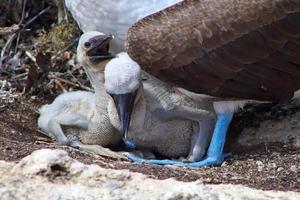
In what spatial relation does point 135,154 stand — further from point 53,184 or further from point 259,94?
point 53,184

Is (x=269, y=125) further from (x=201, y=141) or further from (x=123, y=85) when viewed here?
(x=123, y=85)

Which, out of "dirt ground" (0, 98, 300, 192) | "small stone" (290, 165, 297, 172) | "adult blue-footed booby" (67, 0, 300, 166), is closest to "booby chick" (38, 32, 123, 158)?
"dirt ground" (0, 98, 300, 192)

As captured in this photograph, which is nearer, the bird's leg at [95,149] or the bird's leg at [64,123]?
the bird's leg at [95,149]

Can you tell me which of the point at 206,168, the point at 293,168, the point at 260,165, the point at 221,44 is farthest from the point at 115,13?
the point at 293,168

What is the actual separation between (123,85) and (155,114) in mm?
390

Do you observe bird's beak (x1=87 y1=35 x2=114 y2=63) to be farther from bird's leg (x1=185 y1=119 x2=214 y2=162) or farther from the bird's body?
bird's leg (x1=185 y1=119 x2=214 y2=162)

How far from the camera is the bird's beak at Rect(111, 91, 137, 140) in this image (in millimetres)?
5219

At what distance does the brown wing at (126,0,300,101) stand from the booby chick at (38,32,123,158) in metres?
0.37

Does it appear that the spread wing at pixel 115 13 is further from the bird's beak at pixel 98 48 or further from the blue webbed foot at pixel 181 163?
the blue webbed foot at pixel 181 163

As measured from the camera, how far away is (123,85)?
17.0ft

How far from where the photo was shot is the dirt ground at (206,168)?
4633 millimetres

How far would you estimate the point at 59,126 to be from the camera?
568 cm

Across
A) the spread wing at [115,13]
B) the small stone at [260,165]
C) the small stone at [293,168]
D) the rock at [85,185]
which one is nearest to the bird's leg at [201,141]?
A: the small stone at [260,165]

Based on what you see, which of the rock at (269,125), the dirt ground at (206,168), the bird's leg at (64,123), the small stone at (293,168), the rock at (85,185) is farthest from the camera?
the rock at (269,125)
